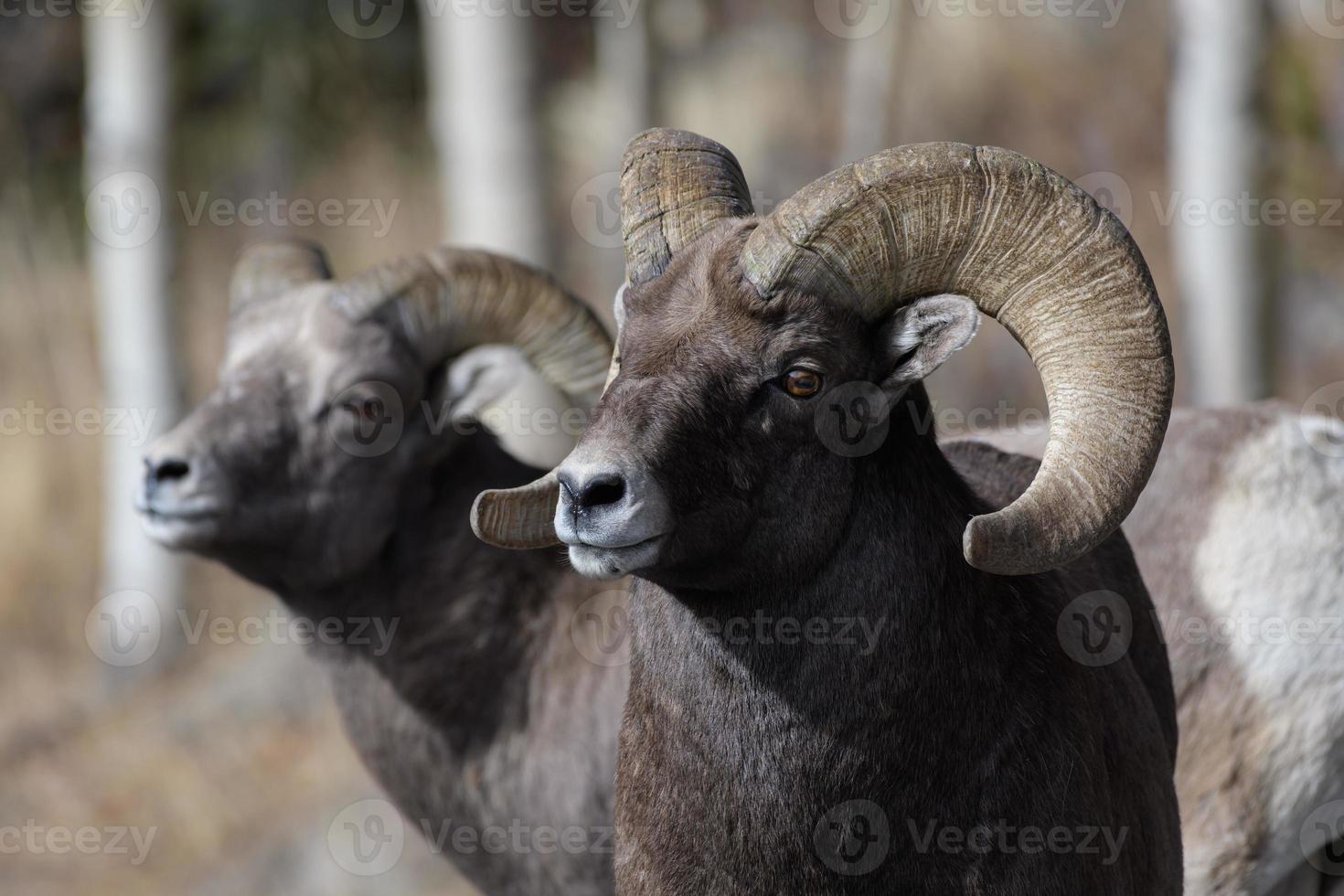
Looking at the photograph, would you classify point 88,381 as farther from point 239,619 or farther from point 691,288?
point 691,288

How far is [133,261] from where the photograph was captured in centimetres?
1283

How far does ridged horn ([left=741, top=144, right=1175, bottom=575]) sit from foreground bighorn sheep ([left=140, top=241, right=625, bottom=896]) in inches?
88.4

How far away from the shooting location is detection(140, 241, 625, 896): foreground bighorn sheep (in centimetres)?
512

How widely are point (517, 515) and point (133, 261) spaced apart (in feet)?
33.9

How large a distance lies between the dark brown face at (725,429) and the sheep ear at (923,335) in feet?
0.13

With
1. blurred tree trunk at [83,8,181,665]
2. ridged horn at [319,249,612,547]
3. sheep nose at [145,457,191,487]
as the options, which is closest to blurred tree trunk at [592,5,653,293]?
blurred tree trunk at [83,8,181,665]

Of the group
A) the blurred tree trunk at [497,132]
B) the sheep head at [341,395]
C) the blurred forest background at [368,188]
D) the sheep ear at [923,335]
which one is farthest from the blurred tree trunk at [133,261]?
the sheep ear at [923,335]

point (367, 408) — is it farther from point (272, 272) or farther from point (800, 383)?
point (800, 383)

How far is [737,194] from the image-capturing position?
3.81 metres

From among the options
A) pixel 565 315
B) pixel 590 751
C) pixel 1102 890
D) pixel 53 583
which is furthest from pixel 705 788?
pixel 53 583

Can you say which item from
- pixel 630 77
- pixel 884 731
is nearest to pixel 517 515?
pixel 884 731

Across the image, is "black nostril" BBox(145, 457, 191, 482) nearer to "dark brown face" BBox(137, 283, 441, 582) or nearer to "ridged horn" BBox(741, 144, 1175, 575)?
"dark brown face" BBox(137, 283, 441, 582)

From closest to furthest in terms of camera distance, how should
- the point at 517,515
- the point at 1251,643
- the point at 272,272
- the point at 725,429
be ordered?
the point at 725,429
the point at 517,515
the point at 1251,643
the point at 272,272

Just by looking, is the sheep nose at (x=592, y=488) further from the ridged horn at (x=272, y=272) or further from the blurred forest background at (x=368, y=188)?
the blurred forest background at (x=368, y=188)
